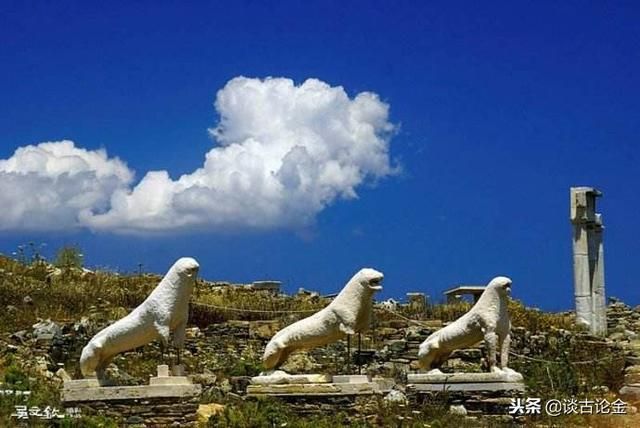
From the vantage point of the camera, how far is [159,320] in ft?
48.0

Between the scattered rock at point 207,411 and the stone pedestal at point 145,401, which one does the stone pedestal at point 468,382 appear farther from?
the stone pedestal at point 145,401

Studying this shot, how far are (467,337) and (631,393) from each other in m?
3.96

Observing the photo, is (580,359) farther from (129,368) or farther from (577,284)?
(129,368)

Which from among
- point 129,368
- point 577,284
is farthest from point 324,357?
point 577,284

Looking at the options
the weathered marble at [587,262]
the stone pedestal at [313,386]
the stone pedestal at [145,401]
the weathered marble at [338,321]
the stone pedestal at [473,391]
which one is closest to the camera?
the stone pedestal at [145,401]

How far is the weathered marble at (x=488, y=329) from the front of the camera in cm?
1586

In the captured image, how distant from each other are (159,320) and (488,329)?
5.08 m

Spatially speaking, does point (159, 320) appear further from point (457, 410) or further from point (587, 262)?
point (587, 262)

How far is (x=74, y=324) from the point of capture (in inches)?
862

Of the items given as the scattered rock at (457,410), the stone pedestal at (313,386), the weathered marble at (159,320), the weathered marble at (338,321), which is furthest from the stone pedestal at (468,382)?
the weathered marble at (159,320)

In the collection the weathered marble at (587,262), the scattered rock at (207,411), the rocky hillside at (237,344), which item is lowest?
the scattered rock at (207,411)

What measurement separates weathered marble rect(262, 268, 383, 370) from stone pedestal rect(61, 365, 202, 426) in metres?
1.60

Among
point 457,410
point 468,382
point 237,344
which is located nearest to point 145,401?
point 457,410

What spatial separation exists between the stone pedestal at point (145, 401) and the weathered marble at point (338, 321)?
160cm
